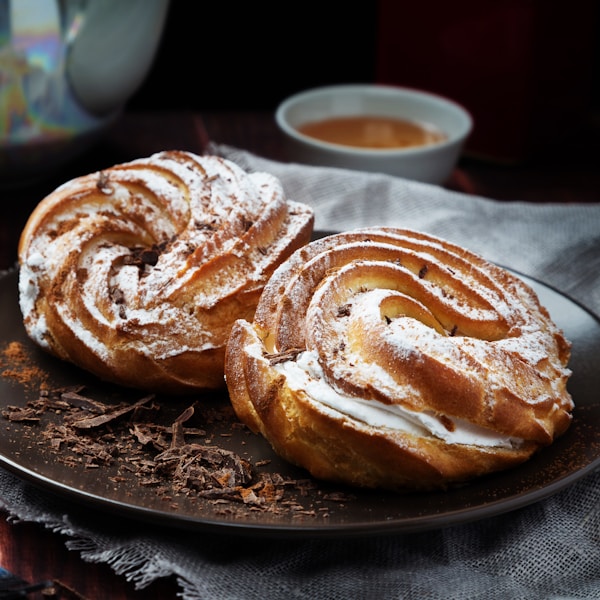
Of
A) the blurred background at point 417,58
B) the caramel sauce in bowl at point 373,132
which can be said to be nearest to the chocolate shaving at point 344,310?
the caramel sauce in bowl at point 373,132

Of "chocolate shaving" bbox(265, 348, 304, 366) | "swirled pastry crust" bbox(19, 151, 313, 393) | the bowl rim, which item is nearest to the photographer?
"chocolate shaving" bbox(265, 348, 304, 366)

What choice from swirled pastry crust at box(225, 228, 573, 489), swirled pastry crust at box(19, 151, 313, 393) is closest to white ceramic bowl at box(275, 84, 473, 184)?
swirled pastry crust at box(19, 151, 313, 393)

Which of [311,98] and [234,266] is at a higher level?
[234,266]

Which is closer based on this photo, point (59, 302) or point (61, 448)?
point (61, 448)

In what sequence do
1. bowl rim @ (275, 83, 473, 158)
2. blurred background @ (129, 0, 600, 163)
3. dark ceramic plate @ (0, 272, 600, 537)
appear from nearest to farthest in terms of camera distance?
dark ceramic plate @ (0, 272, 600, 537) < bowl rim @ (275, 83, 473, 158) < blurred background @ (129, 0, 600, 163)

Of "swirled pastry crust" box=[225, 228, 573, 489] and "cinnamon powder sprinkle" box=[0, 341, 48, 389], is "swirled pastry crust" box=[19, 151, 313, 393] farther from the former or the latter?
"swirled pastry crust" box=[225, 228, 573, 489]

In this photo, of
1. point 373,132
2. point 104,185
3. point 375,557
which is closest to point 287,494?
point 375,557

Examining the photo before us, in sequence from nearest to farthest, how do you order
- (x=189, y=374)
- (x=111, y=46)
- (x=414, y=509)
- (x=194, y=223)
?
(x=414, y=509) < (x=189, y=374) < (x=194, y=223) < (x=111, y=46)

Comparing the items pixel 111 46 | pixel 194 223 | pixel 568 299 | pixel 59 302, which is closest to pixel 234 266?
pixel 194 223

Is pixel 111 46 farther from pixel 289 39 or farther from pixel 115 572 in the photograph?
pixel 115 572
